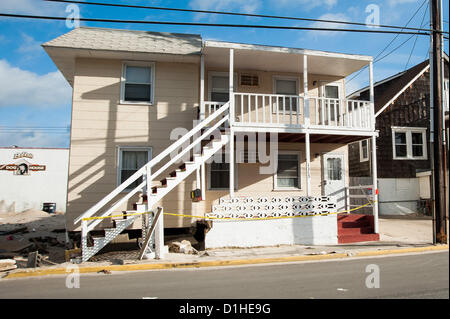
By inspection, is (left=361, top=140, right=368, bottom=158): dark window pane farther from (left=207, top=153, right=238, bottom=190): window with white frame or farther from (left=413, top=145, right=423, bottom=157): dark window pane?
(left=207, top=153, right=238, bottom=190): window with white frame

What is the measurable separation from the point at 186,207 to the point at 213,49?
5431 mm

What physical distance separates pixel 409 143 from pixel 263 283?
16380 millimetres

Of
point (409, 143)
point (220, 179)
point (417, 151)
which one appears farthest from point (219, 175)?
point (417, 151)

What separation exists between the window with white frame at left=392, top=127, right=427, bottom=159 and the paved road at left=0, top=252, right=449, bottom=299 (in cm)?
1222

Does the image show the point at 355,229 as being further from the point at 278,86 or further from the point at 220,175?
the point at 278,86

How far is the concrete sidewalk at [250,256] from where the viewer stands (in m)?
7.91

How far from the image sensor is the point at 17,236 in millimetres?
14734

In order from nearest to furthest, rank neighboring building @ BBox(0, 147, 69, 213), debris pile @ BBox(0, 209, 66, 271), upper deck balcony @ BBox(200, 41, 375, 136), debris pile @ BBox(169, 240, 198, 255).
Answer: debris pile @ BBox(0, 209, 66, 271) < debris pile @ BBox(169, 240, 198, 255) < upper deck balcony @ BBox(200, 41, 375, 136) < neighboring building @ BBox(0, 147, 69, 213)

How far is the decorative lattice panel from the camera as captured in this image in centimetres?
1012

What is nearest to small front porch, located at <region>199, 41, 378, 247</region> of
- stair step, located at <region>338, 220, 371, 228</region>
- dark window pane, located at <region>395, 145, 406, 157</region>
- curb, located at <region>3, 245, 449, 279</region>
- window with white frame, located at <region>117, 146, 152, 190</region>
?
stair step, located at <region>338, 220, 371, 228</region>

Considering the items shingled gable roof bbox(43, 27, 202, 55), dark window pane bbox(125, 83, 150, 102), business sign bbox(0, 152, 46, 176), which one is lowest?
business sign bbox(0, 152, 46, 176)

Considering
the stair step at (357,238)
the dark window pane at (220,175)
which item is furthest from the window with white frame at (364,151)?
the dark window pane at (220,175)

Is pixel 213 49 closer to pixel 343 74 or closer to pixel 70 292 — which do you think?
pixel 343 74
